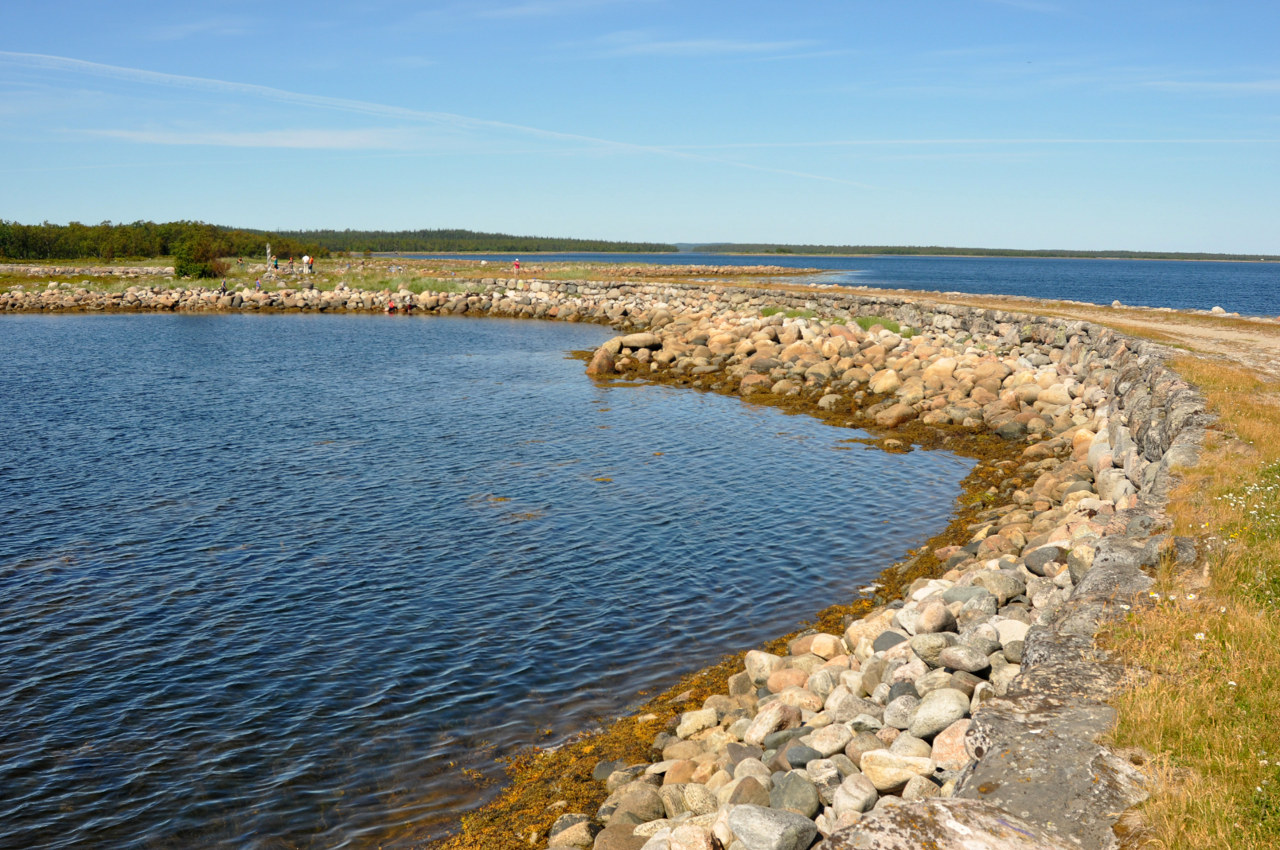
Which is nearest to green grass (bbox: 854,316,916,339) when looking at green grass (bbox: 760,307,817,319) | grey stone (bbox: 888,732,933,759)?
green grass (bbox: 760,307,817,319)

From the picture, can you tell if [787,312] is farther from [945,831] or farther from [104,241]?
[104,241]

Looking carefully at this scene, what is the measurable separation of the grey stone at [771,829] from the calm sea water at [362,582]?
3.49 m

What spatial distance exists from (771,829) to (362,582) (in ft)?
32.3

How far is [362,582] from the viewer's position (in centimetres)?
1445

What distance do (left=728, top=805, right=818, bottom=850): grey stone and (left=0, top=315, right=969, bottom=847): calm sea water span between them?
3485 mm

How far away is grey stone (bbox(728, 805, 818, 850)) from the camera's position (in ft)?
20.4

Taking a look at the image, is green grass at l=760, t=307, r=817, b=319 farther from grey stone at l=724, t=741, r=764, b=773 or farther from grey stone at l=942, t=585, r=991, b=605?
grey stone at l=724, t=741, r=764, b=773

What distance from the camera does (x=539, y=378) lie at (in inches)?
1486

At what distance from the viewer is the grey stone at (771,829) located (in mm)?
6211

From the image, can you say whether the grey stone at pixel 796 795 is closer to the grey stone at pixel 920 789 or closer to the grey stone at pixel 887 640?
the grey stone at pixel 920 789

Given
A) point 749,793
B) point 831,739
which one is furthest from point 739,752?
point 749,793

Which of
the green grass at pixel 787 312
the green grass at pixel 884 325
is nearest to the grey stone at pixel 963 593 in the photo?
the green grass at pixel 884 325

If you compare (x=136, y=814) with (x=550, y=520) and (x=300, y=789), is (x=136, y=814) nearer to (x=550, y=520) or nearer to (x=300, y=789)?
(x=300, y=789)

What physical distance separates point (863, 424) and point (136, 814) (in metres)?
22.9
